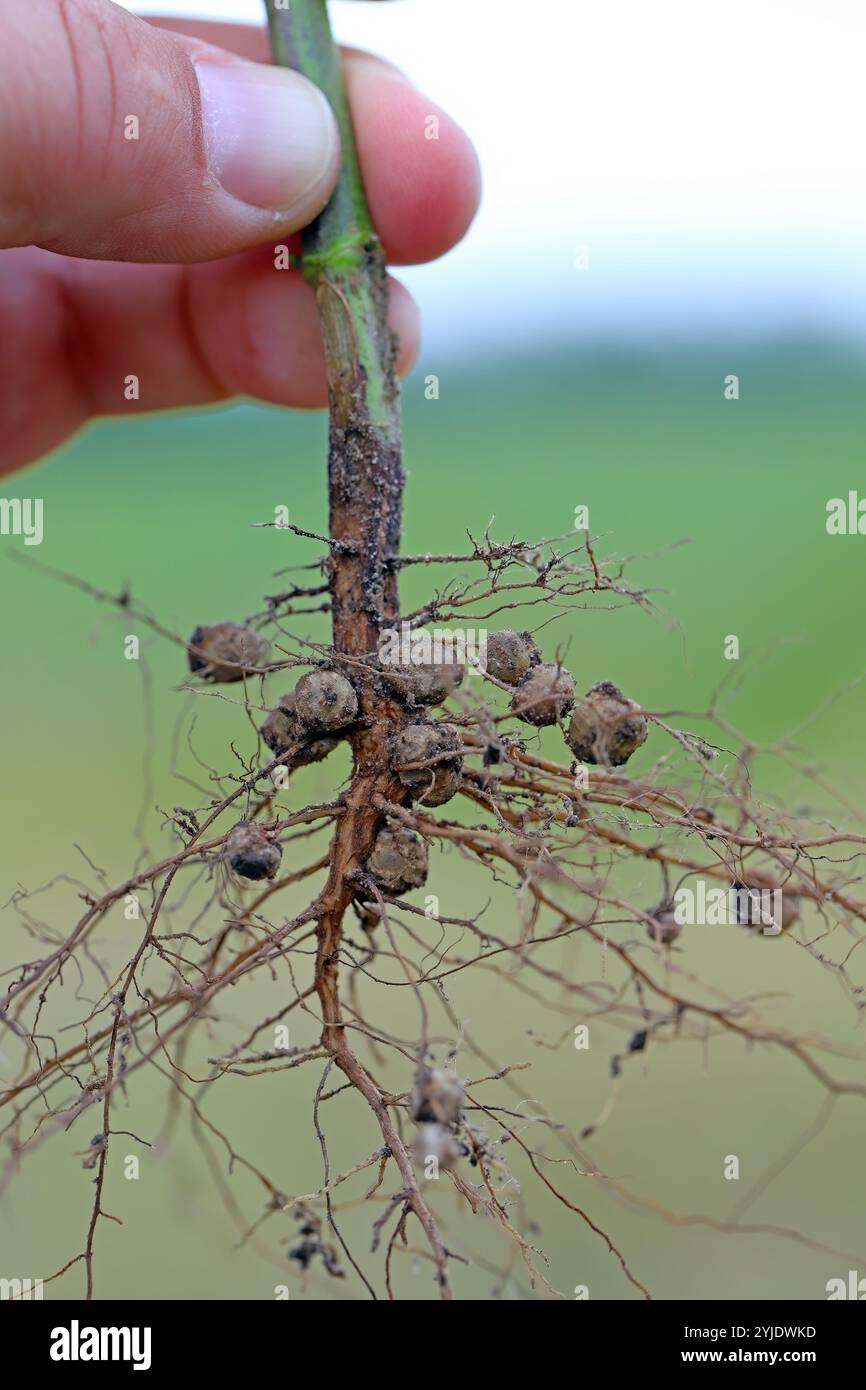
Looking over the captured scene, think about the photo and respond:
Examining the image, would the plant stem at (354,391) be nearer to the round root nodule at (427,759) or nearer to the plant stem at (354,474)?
the plant stem at (354,474)

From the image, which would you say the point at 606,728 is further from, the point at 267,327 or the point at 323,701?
the point at 267,327

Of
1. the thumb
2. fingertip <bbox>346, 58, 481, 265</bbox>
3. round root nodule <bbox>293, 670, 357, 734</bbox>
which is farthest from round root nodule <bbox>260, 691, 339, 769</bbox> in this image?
fingertip <bbox>346, 58, 481, 265</bbox>

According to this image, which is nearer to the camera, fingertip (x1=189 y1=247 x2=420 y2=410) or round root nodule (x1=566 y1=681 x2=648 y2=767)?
round root nodule (x1=566 y1=681 x2=648 y2=767)

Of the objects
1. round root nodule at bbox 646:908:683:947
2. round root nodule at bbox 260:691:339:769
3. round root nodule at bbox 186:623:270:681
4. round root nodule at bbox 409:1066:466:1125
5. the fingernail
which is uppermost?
the fingernail

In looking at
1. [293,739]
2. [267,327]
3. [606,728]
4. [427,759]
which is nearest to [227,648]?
[293,739]

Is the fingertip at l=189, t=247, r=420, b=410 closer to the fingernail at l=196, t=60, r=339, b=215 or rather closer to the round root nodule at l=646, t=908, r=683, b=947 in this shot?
the fingernail at l=196, t=60, r=339, b=215

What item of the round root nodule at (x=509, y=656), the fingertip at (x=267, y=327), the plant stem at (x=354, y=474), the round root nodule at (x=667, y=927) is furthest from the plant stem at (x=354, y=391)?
the round root nodule at (x=667, y=927)
